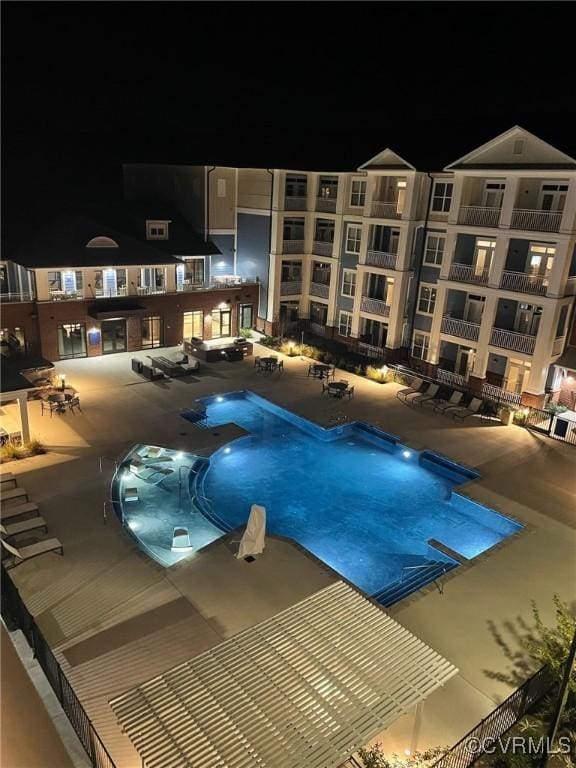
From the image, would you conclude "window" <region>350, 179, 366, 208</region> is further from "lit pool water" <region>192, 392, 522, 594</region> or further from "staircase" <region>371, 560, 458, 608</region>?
"staircase" <region>371, 560, 458, 608</region>

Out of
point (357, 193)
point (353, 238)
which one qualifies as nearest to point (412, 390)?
point (353, 238)

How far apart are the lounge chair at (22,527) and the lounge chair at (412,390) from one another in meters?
16.1

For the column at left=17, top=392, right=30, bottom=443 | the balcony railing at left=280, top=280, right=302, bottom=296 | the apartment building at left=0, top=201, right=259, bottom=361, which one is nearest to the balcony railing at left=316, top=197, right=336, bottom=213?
the balcony railing at left=280, top=280, right=302, bottom=296

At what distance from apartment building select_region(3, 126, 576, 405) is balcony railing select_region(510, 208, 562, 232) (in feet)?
0.17

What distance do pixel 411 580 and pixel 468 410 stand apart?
11.7 m

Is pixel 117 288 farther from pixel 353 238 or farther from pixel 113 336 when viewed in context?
pixel 353 238

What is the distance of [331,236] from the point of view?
32188mm

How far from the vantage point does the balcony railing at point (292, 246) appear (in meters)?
32.1

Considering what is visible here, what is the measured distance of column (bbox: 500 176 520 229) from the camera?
73.8 feet

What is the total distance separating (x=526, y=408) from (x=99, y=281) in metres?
20.7

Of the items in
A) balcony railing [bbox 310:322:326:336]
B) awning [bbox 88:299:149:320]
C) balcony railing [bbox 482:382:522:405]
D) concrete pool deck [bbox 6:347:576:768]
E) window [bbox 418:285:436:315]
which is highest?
window [bbox 418:285:436:315]

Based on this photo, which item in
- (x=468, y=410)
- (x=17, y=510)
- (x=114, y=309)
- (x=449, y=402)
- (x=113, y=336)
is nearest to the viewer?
(x=17, y=510)

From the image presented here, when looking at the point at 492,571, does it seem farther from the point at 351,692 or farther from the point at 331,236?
the point at 331,236

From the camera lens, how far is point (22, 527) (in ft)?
43.7
